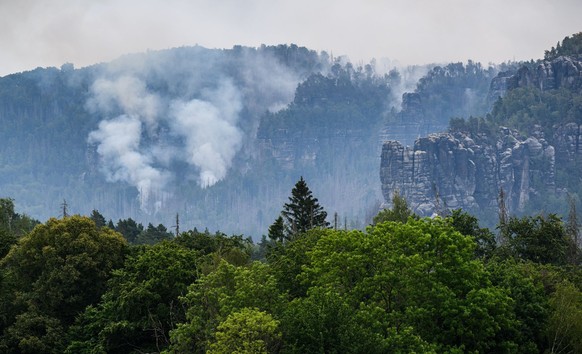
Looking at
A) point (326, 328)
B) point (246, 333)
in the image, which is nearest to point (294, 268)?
point (326, 328)

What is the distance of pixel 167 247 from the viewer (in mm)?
67250

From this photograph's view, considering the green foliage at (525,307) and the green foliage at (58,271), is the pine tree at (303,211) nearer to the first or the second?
the green foliage at (58,271)

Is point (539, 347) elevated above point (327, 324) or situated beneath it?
situated beneath

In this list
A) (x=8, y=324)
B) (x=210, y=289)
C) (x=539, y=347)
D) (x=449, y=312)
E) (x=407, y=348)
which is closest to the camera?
(x=407, y=348)

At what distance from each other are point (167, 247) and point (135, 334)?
984cm

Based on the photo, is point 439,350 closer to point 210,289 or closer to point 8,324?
point 210,289

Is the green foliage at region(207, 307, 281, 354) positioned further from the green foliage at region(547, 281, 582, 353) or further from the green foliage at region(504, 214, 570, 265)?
the green foliage at region(504, 214, 570, 265)

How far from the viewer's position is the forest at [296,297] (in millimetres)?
41969

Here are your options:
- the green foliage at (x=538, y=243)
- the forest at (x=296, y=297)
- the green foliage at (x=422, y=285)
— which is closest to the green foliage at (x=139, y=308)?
the forest at (x=296, y=297)

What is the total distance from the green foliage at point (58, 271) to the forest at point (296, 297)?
0.11 meters

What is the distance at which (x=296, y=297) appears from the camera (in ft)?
176

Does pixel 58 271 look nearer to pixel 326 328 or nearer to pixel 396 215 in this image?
pixel 326 328

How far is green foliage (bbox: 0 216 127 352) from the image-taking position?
64375 mm

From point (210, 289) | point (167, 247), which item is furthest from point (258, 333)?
point (167, 247)
